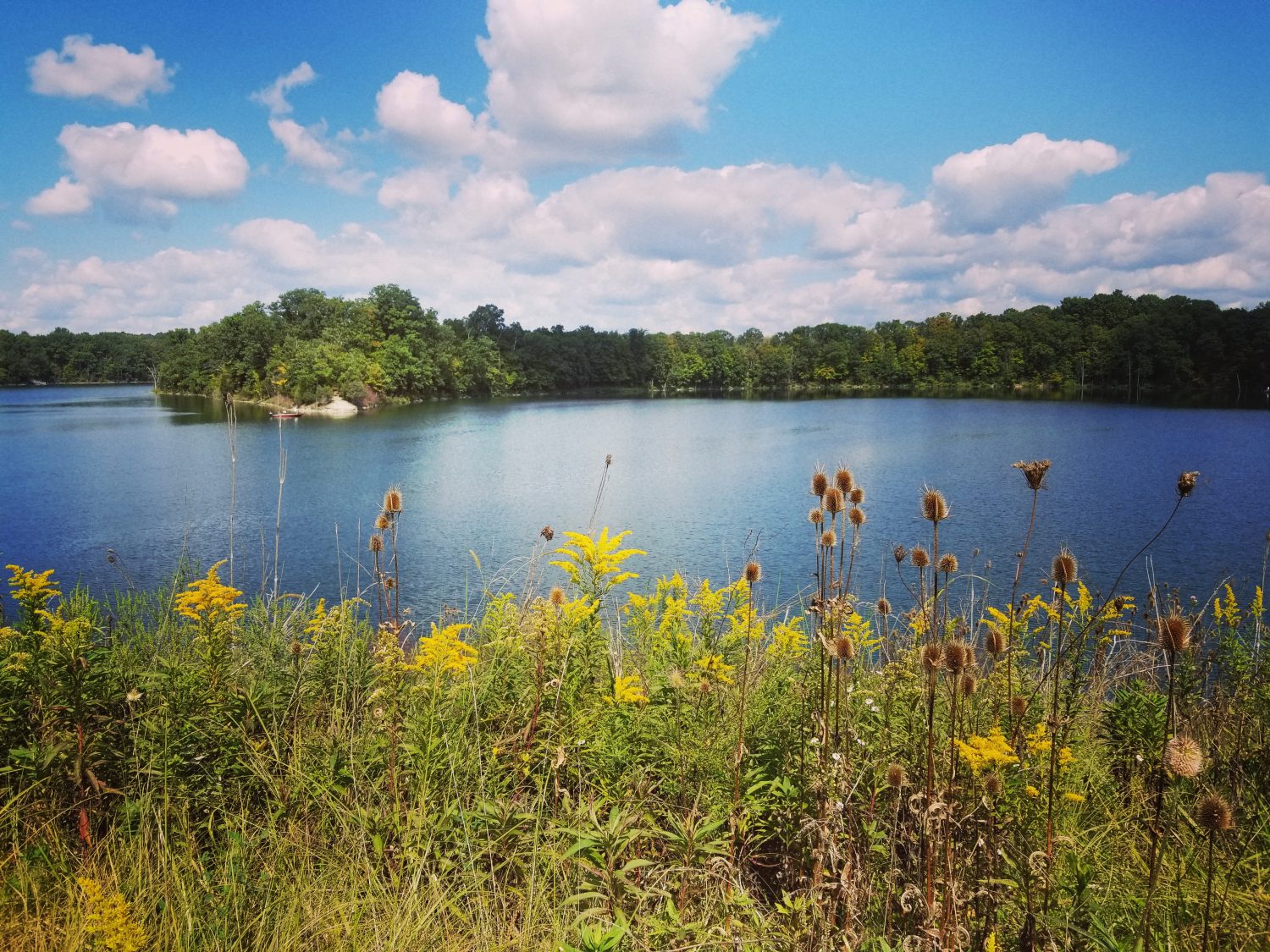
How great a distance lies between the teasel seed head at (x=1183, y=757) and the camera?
1474 mm

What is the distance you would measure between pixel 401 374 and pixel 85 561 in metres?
70.7

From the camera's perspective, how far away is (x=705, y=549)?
17078mm

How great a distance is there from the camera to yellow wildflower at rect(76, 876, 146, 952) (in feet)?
6.12

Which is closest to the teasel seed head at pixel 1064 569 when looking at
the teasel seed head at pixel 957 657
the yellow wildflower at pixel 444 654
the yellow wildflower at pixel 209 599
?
the teasel seed head at pixel 957 657

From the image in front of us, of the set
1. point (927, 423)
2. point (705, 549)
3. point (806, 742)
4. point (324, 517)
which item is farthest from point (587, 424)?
point (806, 742)

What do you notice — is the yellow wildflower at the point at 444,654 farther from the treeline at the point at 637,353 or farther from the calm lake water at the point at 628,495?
the treeline at the point at 637,353

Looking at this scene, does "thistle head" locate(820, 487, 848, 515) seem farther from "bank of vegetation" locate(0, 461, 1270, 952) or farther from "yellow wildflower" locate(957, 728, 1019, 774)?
"yellow wildflower" locate(957, 728, 1019, 774)

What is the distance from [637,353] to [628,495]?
113 m

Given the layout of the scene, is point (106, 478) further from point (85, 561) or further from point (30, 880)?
point (30, 880)

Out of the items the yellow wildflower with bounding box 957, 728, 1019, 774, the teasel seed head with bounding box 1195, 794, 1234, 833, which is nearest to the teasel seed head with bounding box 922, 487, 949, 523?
the yellow wildflower with bounding box 957, 728, 1019, 774

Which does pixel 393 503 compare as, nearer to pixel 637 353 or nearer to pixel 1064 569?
pixel 1064 569

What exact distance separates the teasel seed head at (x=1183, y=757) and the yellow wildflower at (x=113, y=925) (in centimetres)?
261

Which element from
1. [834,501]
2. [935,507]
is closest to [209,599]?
[834,501]

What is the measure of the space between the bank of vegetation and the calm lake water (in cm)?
227
